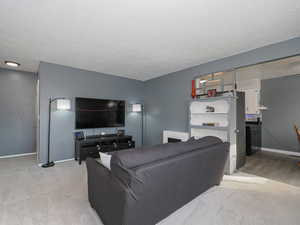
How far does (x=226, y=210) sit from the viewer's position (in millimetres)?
1870

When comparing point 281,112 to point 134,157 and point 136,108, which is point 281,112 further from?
point 134,157

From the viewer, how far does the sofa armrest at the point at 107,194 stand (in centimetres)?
123

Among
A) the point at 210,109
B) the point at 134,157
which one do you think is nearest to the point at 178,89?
the point at 210,109

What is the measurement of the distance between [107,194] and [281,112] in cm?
600

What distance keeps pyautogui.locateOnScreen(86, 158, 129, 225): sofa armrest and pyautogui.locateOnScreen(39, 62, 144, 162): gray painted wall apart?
8.32ft

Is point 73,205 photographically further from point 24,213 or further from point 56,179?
point 56,179

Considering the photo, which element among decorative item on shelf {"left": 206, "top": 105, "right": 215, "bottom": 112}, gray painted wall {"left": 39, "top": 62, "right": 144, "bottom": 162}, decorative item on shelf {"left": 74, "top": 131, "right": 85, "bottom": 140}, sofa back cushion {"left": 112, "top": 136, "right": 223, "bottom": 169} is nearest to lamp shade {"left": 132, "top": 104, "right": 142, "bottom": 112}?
gray painted wall {"left": 39, "top": 62, "right": 144, "bottom": 162}

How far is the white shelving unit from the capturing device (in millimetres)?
3080

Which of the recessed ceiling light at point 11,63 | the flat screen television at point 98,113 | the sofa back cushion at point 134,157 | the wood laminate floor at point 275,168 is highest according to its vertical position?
the recessed ceiling light at point 11,63

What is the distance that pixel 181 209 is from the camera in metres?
1.90

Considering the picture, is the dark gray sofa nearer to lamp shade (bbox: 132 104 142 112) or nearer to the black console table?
the black console table

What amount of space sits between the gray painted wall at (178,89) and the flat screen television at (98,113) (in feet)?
3.69

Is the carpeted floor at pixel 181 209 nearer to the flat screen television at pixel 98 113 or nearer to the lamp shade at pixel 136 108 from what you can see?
the flat screen television at pixel 98 113

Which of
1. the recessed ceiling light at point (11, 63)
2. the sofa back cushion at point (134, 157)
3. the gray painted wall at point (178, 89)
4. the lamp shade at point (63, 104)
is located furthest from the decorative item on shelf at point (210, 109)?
the recessed ceiling light at point (11, 63)
